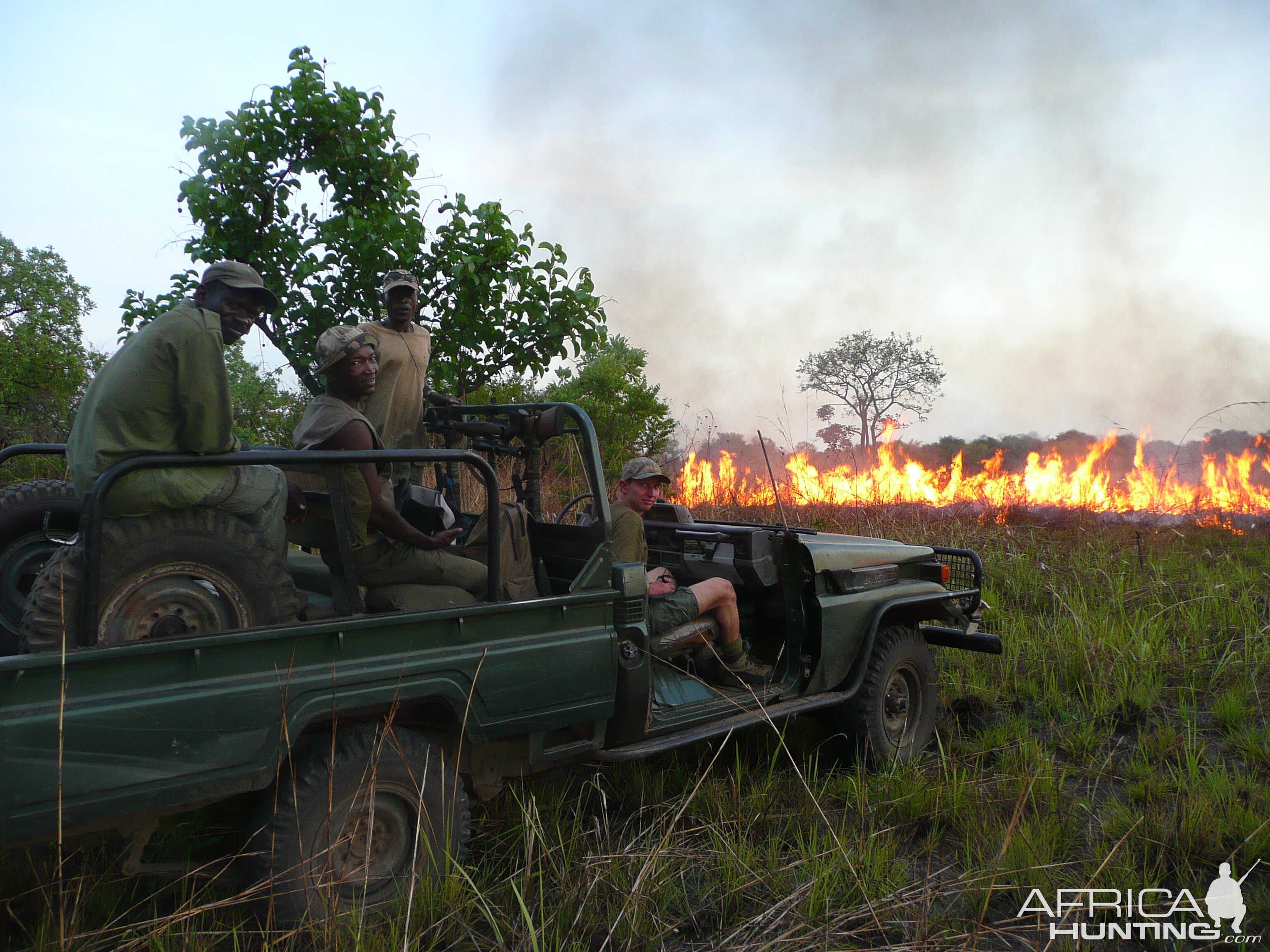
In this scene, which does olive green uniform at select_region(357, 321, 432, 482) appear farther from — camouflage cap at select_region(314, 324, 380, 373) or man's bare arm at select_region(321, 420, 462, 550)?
man's bare arm at select_region(321, 420, 462, 550)

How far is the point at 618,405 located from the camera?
15.2 m

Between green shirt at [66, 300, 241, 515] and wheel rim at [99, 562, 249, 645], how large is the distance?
0.28 m

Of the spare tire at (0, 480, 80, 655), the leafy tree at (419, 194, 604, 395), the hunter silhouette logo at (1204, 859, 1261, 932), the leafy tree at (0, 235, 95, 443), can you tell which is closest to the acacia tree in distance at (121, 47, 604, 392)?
the leafy tree at (419, 194, 604, 395)

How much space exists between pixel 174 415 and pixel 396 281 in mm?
2130

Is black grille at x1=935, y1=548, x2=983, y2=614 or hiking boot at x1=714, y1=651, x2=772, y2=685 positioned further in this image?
black grille at x1=935, y1=548, x2=983, y2=614

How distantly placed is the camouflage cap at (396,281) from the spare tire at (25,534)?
2033 mm

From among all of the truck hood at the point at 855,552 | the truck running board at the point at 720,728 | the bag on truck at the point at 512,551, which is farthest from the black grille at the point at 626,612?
the truck hood at the point at 855,552

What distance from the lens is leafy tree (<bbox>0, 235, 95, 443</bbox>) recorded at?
2306cm

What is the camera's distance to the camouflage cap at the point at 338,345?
3625 millimetres

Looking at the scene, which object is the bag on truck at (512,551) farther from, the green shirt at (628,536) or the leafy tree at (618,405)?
the leafy tree at (618,405)

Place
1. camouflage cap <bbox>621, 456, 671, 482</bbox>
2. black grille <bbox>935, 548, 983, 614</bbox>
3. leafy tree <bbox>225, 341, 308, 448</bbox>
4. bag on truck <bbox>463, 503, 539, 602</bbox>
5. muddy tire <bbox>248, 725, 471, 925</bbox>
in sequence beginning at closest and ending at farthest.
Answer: muddy tire <bbox>248, 725, 471, 925</bbox>
bag on truck <bbox>463, 503, 539, 602</bbox>
camouflage cap <bbox>621, 456, 671, 482</bbox>
black grille <bbox>935, 548, 983, 614</bbox>
leafy tree <bbox>225, 341, 308, 448</bbox>

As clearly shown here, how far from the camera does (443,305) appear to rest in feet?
21.1

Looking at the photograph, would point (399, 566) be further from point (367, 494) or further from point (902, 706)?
point (902, 706)

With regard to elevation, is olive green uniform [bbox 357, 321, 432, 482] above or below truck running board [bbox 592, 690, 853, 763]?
above
